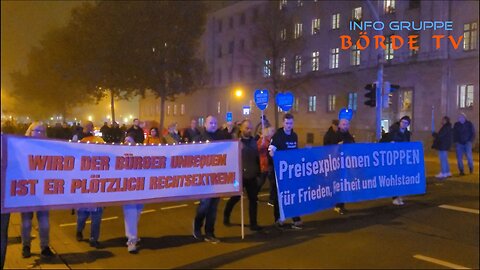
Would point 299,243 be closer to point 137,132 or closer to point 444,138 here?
point 137,132

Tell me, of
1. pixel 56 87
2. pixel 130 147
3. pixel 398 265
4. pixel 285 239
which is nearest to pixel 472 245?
pixel 398 265

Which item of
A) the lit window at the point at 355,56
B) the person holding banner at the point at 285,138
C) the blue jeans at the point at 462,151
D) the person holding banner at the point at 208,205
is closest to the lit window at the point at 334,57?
the lit window at the point at 355,56

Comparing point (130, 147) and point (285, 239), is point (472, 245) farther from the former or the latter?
point (130, 147)

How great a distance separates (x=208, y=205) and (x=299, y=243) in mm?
3624

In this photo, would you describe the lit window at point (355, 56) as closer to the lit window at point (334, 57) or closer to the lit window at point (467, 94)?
the lit window at point (334, 57)

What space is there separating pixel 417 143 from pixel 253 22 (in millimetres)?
15457

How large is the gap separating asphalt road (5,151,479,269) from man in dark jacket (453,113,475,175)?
575 centimetres

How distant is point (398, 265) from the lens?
303 inches

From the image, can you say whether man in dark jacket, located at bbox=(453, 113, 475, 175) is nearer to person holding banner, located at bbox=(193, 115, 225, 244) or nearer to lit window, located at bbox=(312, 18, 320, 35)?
person holding banner, located at bbox=(193, 115, 225, 244)

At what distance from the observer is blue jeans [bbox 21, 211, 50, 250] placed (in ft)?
10.1

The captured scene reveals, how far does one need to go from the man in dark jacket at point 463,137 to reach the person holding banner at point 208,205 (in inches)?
460

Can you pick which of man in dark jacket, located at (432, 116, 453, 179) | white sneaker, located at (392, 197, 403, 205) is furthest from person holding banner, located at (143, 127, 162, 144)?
man in dark jacket, located at (432, 116, 453, 179)

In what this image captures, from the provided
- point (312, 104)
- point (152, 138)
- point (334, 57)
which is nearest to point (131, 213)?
point (152, 138)

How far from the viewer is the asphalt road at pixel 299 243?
6848 millimetres
